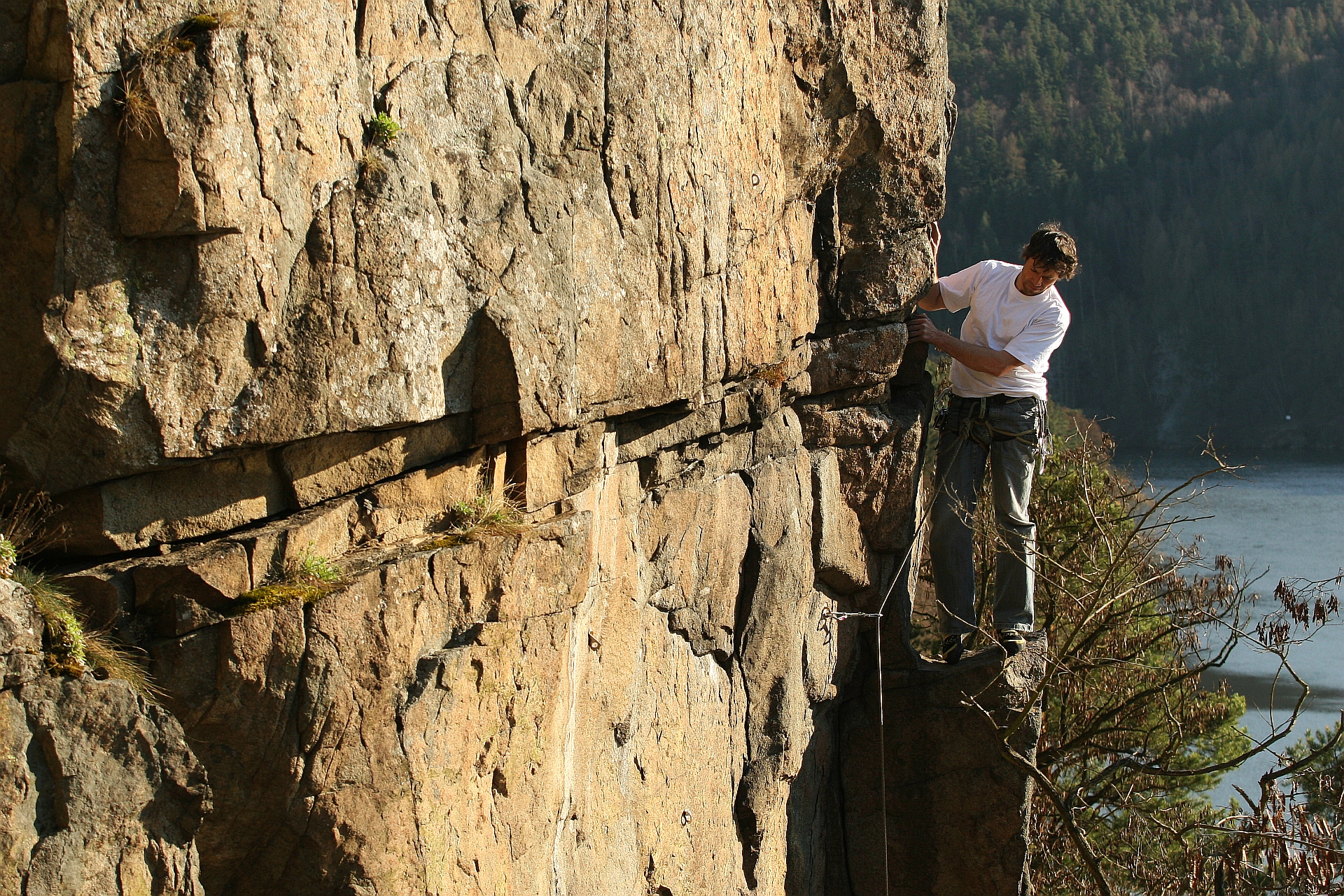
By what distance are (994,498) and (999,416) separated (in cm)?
55

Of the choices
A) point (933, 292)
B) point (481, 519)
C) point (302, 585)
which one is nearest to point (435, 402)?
point (481, 519)

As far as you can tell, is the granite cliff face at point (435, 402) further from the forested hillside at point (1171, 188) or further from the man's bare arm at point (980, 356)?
the forested hillside at point (1171, 188)

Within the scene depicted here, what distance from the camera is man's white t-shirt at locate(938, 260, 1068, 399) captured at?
701cm

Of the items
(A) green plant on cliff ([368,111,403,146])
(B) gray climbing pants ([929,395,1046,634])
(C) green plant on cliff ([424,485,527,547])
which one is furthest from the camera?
(B) gray climbing pants ([929,395,1046,634])

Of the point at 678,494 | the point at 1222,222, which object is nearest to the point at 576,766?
the point at 678,494

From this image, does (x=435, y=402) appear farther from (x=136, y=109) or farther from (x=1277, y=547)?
(x=1277, y=547)

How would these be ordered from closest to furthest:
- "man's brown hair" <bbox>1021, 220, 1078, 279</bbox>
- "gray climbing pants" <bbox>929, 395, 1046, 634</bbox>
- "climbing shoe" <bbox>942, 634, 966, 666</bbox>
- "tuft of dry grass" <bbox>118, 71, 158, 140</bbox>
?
"tuft of dry grass" <bbox>118, 71, 158, 140</bbox>, "man's brown hair" <bbox>1021, 220, 1078, 279</bbox>, "gray climbing pants" <bbox>929, 395, 1046, 634</bbox>, "climbing shoe" <bbox>942, 634, 966, 666</bbox>

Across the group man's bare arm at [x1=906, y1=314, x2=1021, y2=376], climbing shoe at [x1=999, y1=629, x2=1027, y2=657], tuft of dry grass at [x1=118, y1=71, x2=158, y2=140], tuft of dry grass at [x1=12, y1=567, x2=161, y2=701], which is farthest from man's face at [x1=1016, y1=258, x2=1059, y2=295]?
tuft of dry grass at [x1=12, y1=567, x2=161, y2=701]

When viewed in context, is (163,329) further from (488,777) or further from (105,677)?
(488,777)

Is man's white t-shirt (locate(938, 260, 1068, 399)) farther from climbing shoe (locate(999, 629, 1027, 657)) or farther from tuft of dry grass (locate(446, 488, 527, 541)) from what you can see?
tuft of dry grass (locate(446, 488, 527, 541))

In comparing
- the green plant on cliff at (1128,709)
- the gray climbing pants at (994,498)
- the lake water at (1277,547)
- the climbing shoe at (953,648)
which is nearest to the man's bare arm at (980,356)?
the gray climbing pants at (994,498)

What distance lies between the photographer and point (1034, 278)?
22.8ft

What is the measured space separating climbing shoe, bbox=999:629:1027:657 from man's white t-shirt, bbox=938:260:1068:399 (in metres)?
1.49

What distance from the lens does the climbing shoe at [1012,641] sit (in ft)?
23.8
